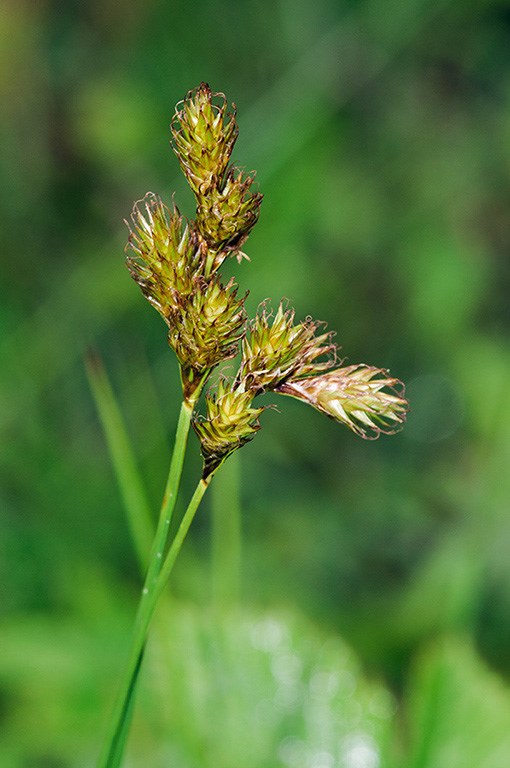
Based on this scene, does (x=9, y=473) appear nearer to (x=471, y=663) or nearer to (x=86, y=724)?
(x=86, y=724)

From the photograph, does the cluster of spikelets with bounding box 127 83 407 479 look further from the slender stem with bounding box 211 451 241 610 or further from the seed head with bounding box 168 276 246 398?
the slender stem with bounding box 211 451 241 610

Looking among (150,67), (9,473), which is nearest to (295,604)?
(9,473)

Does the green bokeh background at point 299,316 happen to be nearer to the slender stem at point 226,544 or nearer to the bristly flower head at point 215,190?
the slender stem at point 226,544

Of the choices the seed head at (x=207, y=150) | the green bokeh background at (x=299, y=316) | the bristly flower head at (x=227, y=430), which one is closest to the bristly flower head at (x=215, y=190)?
the seed head at (x=207, y=150)

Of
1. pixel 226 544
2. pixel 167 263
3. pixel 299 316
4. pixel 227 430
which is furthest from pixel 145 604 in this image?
pixel 299 316

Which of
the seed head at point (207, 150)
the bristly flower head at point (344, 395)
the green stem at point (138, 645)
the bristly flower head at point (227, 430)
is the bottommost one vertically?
the green stem at point (138, 645)

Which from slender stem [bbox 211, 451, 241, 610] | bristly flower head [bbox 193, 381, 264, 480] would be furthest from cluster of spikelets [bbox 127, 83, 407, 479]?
slender stem [bbox 211, 451, 241, 610]
